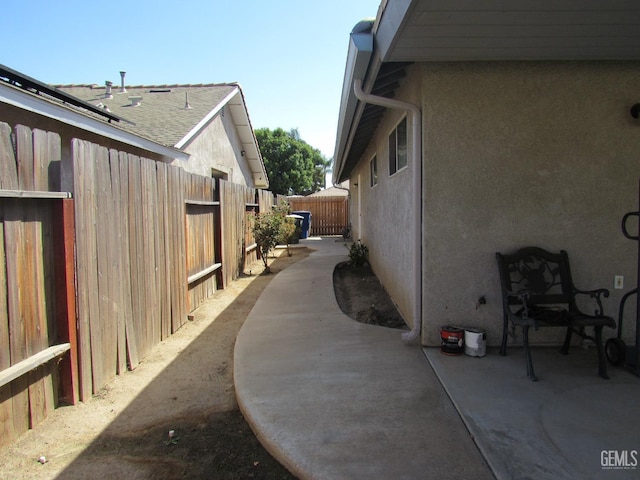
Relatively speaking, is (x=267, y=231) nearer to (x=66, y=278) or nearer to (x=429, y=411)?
(x=66, y=278)


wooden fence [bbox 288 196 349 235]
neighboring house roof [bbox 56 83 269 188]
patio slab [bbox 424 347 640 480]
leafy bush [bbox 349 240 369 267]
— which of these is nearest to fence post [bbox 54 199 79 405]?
patio slab [bbox 424 347 640 480]

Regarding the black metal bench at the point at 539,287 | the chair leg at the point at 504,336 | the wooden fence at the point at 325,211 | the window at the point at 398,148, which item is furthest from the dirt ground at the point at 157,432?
the wooden fence at the point at 325,211

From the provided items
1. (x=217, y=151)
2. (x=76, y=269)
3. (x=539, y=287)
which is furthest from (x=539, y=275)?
(x=217, y=151)

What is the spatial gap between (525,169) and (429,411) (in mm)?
2539

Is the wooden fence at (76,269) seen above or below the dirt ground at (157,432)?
above

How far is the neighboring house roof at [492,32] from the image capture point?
9.25 feet

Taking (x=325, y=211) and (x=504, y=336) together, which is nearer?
(x=504, y=336)

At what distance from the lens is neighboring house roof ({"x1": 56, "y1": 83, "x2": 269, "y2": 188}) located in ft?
30.5

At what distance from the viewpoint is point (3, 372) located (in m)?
2.71

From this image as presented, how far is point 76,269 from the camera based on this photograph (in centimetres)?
339

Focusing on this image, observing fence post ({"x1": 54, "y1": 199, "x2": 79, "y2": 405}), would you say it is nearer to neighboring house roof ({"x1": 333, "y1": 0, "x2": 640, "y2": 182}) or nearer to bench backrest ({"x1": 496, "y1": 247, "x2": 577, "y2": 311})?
neighboring house roof ({"x1": 333, "y1": 0, "x2": 640, "y2": 182})

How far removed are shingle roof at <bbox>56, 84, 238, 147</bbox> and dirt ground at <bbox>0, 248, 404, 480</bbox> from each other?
5431 millimetres

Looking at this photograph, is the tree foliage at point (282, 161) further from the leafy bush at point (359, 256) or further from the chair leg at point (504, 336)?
the chair leg at point (504, 336)

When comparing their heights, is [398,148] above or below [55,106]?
below
